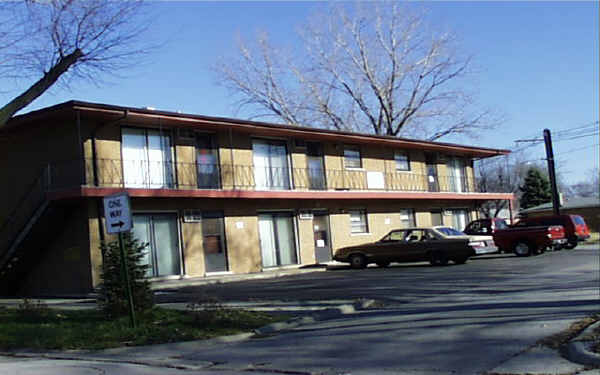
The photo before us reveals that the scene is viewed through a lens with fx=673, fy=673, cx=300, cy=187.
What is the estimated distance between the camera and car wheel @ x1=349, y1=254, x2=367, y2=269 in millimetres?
26047

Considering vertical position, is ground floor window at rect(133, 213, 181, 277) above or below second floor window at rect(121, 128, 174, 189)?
below

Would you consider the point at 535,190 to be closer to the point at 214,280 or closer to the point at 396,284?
the point at 214,280

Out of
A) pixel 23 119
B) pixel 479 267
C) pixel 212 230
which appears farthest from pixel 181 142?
pixel 479 267

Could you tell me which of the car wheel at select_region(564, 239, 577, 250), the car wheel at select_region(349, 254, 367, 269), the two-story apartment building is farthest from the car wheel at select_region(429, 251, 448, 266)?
the car wheel at select_region(564, 239, 577, 250)

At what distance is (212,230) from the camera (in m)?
24.1

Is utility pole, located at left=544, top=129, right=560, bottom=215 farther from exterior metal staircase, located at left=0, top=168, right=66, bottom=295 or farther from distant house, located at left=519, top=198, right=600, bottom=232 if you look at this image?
exterior metal staircase, located at left=0, top=168, right=66, bottom=295

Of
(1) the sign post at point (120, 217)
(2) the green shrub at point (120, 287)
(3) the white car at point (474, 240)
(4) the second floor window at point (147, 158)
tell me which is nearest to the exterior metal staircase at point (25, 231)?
(4) the second floor window at point (147, 158)

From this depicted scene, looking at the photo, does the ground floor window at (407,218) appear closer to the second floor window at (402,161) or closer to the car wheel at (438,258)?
the second floor window at (402,161)

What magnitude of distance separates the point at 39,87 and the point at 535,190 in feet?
200

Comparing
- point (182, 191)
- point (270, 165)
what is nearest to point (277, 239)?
point (270, 165)

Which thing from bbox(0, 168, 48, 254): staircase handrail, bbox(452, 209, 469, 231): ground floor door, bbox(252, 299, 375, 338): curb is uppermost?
bbox(0, 168, 48, 254): staircase handrail

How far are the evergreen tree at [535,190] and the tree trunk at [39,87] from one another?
60.0 metres

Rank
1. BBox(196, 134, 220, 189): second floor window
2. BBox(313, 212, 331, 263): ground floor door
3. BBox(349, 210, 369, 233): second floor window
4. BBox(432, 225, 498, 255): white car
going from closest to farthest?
BBox(196, 134, 220, 189): second floor window < BBox(432, 225, 498, 255): white car < BBox(313, 212, 331, 263): ground floor door < BBox(349, 210, 369, 233): second floor window

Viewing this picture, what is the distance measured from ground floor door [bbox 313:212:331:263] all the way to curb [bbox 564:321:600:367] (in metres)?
19.6
